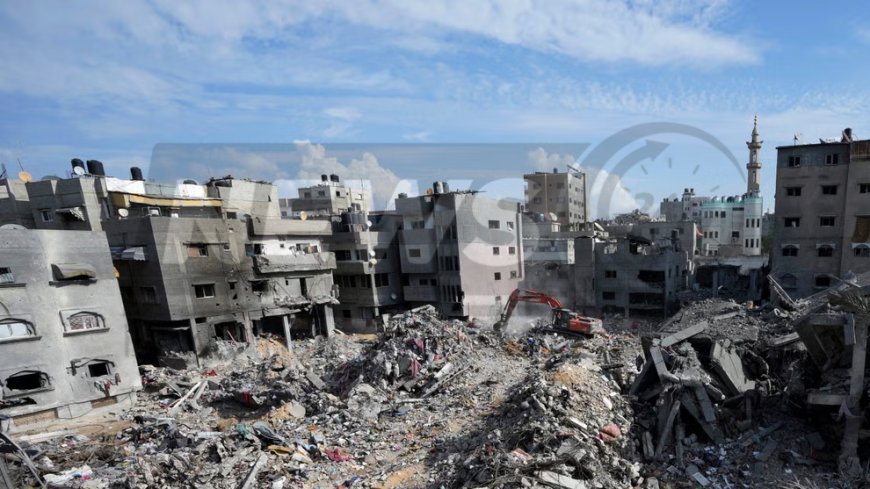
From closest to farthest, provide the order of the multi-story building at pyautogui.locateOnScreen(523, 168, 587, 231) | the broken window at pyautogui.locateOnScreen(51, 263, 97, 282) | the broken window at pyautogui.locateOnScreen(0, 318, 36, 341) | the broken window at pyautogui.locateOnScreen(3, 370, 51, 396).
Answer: the broken window at pyautogui.locateOnScreen(0, 318, 36, 341) < the broken window at pyautogui.locateOnScreen(3, 370, 51, 396) < the broken window at pyautogui.locateOnScreen(51, 263, 97, 282) < the multi-story building at pyautogui.locateOnScreen(523, 168, 587, 231)

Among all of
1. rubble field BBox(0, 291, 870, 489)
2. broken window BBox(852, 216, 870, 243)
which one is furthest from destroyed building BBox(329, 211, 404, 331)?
broken window BBox(852, 216, 870, 243)

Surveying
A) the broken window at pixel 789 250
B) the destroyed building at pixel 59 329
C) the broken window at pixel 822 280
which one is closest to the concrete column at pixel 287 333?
the destroyed building at pixel 59 329

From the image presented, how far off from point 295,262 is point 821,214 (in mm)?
34832

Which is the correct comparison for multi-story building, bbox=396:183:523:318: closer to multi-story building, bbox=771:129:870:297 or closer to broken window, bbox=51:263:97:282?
broken window, bbox=51:263:97:282

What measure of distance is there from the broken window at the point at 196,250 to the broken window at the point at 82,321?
5279mm

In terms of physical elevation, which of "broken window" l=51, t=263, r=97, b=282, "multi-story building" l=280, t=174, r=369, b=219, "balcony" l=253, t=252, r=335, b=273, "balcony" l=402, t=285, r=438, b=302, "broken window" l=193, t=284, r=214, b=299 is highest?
"multi-story building" l=280, t=174, r=369, b=219

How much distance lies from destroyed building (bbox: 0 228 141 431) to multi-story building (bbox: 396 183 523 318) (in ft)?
58.4

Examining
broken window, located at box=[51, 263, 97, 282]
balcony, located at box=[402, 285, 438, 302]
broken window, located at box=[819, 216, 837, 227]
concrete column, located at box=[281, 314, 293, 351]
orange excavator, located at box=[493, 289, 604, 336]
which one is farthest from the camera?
balcony, located at box=[402, 285, 438, 302]

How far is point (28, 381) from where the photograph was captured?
1642 centimetres

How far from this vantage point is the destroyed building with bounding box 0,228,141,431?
1566 cm

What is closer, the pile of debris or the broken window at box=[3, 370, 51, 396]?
the pile of debris

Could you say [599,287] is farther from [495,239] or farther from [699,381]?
[699,381]

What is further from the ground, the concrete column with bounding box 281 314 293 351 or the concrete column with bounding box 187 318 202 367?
the concrete column with bounding box 187 318 202 367

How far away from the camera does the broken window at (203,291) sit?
73.6ft
